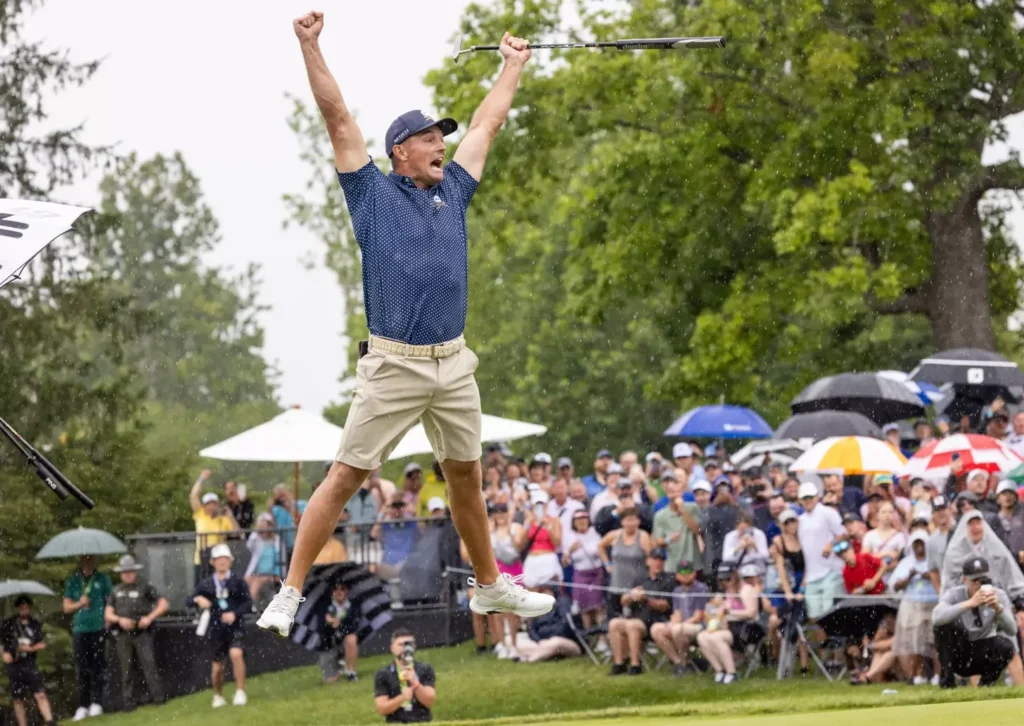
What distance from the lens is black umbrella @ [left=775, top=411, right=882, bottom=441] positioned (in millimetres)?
19469

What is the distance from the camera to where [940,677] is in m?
13.4

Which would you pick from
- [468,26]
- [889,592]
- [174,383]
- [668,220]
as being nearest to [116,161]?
[468,26]

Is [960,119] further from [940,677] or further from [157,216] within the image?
[157,216]

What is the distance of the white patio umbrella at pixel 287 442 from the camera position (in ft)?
66.5

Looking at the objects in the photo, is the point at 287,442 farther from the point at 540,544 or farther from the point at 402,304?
the point at 402,304

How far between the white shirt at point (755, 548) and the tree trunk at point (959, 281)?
13.3 meters

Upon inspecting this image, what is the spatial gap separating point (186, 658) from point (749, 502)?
7108 millimetres

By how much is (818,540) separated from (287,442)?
23.8 feet

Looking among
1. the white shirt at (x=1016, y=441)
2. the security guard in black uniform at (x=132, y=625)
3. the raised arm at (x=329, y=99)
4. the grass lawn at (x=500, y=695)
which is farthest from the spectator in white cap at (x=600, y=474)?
the raised arm at (x=329, y=99)

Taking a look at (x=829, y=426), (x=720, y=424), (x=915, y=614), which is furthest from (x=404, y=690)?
(x=720, y=424)

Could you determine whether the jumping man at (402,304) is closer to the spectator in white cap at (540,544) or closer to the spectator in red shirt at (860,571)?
the spectator in red shirt at (860,571)

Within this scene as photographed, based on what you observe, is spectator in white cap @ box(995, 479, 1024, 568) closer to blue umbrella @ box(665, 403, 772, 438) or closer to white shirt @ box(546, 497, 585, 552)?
white shirt @ box(546, 497, 585, 552)

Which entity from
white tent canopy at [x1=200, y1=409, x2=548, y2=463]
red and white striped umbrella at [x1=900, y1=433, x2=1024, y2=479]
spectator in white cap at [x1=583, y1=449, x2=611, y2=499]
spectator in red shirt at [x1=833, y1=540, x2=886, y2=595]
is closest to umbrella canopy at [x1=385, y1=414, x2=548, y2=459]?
white tent canopy at [x1=200, y1=409, x2=548, y2=463]

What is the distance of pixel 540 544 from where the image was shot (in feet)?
60.4
